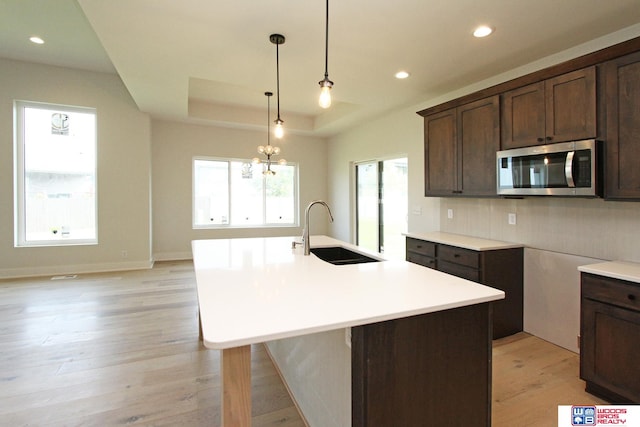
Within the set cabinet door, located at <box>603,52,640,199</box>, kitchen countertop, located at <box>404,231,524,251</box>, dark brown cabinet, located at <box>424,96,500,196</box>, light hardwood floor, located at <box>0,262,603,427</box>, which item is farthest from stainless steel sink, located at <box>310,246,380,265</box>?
cabinet door, located at <box>603,52,640,199</box>

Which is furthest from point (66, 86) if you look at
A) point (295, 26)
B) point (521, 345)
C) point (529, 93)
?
point (521, 345)

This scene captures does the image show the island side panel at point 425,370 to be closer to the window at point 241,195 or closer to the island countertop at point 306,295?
the island countertop at point 306,295

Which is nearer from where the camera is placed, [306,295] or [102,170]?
[306,295]

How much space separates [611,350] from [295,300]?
2.05 meters

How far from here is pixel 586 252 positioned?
2682mm

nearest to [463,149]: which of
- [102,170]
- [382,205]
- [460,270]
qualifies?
[460,270]

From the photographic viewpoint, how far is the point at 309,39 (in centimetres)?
279

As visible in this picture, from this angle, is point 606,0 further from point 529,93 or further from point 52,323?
point 52,323

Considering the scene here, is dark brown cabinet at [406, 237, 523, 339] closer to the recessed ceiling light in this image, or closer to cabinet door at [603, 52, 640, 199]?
cabinet door at [603, 52, 640, 199]

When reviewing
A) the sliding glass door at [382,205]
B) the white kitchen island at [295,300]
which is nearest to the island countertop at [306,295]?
the white kitchen island at [295,300]

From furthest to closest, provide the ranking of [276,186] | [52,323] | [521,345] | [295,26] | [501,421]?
1. [276,186]
2. [52,323]
3. [521,345]
4. [295,26]
5. [501,421]

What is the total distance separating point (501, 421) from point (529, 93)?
2483 mm

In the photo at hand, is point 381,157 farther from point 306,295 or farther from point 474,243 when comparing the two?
point 306,295

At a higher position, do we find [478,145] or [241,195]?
[478,145]
